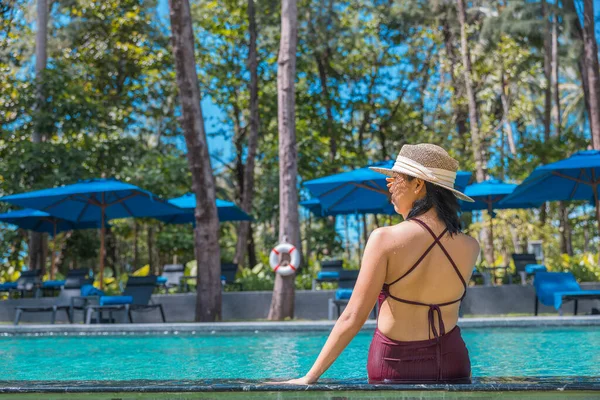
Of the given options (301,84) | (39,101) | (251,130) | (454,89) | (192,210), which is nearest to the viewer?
(192,210)

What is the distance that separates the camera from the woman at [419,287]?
272cm

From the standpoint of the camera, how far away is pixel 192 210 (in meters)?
17.9

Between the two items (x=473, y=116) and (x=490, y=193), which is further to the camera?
(x=473, y=116)

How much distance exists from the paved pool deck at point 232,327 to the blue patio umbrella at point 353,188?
10.1 ft

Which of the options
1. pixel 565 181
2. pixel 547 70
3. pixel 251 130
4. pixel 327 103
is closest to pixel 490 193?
pixel 565 181

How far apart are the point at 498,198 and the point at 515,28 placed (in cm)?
1245

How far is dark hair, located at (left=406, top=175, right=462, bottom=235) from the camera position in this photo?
2844 mm

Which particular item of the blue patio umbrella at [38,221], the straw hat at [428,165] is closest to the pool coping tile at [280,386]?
the straw hat at [428,165]

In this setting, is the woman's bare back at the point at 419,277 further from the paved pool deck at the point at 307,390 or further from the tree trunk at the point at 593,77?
the tree trunk at the point at 593,77

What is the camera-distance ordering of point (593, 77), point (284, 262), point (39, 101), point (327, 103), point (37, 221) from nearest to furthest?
1. point (284, 262)
2. point (593, 77)
3. point (37, 221)
4. point (39, 101)
5. point (327, 103)

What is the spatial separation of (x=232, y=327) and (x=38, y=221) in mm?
8831

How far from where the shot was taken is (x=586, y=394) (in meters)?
2.63

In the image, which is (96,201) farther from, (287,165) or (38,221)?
(287,165)

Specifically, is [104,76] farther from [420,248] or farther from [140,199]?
[420,248]
